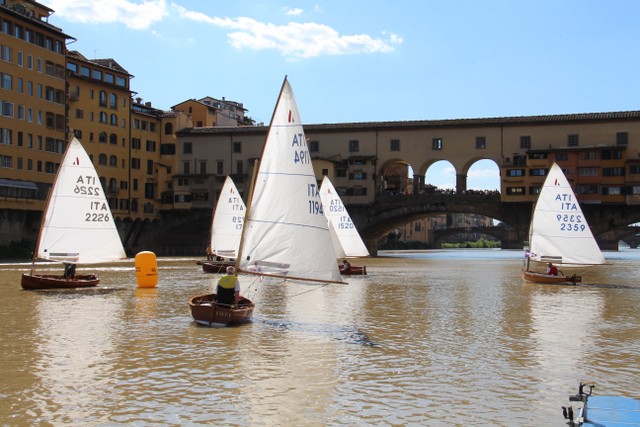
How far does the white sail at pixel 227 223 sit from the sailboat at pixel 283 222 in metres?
32.1

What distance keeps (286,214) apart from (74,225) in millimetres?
16918

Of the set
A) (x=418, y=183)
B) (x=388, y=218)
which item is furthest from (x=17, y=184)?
(x=418, y=183)

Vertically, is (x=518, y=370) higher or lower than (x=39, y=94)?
lower

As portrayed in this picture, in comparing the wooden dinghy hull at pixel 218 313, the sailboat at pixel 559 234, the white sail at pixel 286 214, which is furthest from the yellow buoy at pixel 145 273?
the sailboat at pixel 559 234

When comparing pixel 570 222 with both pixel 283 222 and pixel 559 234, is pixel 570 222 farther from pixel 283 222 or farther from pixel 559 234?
pixel 283 222

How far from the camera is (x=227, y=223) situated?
57.1 m

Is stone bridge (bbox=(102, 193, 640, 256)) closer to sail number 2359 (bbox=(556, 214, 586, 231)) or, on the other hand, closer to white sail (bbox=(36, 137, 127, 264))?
sail number 2359 (bbox=(556, 214, 586, 231))

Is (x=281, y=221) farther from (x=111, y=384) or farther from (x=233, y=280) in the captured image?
(x=111, y=384)

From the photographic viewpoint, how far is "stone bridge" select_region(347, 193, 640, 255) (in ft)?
299

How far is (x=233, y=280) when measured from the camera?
77.2ft

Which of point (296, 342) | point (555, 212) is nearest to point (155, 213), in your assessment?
point (555, 212)

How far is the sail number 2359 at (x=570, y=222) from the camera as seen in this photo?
43.7 meters

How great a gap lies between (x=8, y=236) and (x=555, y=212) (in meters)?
57.7

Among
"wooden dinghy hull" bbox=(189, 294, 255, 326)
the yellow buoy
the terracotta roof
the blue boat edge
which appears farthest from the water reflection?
the terracotta roof
